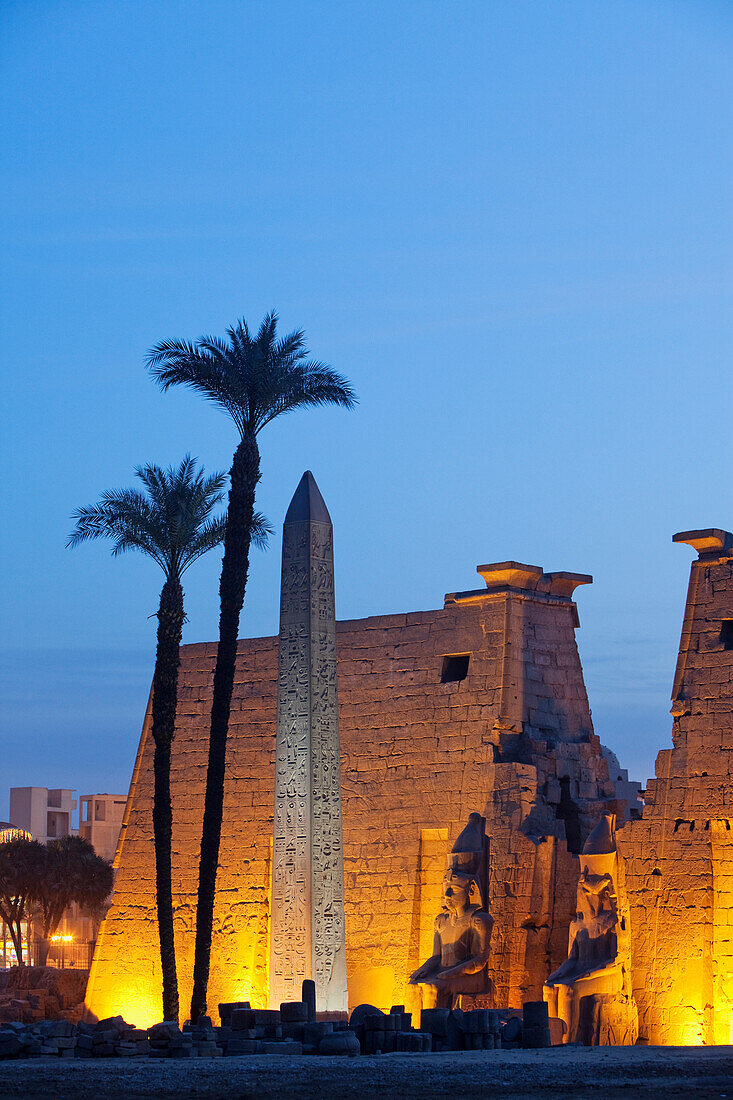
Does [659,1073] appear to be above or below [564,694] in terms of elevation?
below

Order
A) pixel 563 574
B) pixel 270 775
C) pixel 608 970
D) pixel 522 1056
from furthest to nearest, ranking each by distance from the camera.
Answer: pixel 270 775 → pixel 563 574 → pixel 608 970 → pixel 522 1056

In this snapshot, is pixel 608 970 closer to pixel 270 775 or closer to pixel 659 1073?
pixel 659 1073

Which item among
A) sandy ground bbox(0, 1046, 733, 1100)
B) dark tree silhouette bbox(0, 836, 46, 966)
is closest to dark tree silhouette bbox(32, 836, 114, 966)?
dark tree silhouette bbox(0, 836, 46, 966)

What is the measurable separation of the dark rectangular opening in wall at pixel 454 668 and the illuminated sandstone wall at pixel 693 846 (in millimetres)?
2873

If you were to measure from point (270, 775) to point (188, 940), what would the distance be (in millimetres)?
1986

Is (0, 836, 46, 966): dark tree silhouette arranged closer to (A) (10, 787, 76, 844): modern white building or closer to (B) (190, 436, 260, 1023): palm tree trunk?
(B) (190, 436, 260, 1023): palm tree trunk

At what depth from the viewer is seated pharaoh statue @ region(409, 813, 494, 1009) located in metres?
15.9

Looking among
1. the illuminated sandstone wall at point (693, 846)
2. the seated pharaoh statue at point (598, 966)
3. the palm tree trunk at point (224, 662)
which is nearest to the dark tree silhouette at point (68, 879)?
the palm tree trunk at point (224, 662)

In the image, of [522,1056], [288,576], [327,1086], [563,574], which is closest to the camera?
[327,1086]

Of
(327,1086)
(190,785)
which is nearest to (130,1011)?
(190,785)

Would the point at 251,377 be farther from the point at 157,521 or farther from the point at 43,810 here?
the point at 43,810

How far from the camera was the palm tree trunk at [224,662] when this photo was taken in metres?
17.7

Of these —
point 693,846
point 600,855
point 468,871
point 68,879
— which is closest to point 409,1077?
point 600,855

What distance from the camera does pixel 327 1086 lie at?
10977 millimetres
